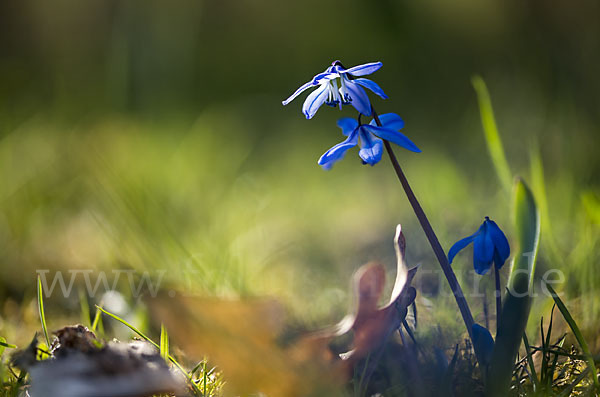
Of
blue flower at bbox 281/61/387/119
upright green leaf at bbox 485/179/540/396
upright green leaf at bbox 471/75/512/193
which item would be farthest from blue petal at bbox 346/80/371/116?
upright green leaf at bbox 471/75/512/193

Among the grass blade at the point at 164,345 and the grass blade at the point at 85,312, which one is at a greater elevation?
the grass blade at the point at 85,312

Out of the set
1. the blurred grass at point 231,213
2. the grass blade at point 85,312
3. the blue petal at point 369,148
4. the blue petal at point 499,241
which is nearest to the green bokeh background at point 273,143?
the blurred grass at point 231,213

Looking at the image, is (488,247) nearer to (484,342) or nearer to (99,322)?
(484,342)

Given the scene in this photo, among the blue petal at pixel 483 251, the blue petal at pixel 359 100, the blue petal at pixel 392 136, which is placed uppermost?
the blue petal at pixel 359 100

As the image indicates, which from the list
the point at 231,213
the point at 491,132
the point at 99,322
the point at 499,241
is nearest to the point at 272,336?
the point at 499,241

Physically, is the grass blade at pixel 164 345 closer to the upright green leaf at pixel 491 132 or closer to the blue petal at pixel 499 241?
the blue petal at pixel 499 241

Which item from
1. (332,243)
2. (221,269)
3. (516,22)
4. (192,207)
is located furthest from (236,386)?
(516,22)
